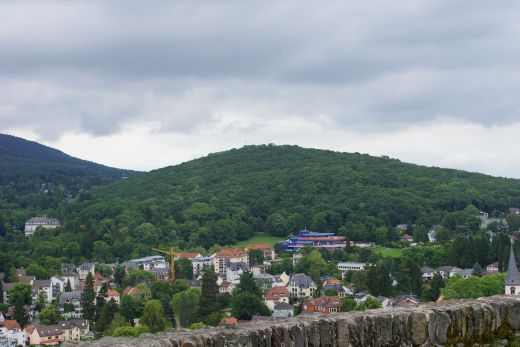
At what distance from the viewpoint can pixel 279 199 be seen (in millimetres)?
145375

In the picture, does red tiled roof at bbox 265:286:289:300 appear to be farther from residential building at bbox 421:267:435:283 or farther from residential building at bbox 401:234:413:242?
residential building at bbox 401:234:413:242

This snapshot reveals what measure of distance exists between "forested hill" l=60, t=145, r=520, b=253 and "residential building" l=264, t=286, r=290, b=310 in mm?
42157

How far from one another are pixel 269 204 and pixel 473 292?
288 feet

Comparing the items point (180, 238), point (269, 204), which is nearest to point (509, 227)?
point (269, 204)

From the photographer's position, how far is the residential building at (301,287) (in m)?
78.6

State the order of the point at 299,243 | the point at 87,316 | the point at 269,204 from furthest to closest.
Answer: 1. the point at 269,204
2. the point at 299,243
3. the point at 87,316

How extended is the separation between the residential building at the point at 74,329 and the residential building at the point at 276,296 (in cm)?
1635

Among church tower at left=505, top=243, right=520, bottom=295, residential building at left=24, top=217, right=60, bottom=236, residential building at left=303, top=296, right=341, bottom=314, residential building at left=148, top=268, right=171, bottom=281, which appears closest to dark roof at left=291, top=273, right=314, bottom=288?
residential building at left=303, top=296, right=341, bottom=314

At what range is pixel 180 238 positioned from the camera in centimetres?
12344

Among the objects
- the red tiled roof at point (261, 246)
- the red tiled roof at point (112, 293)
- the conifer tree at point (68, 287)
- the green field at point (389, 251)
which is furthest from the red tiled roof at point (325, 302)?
the red tiled roof at point (261, 246)

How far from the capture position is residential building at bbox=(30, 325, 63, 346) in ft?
193

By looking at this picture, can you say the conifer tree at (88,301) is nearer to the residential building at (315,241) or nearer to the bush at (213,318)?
the bush at (213,318)

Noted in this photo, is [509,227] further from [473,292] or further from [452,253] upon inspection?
[473,292]

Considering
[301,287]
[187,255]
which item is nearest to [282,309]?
[301,287]
